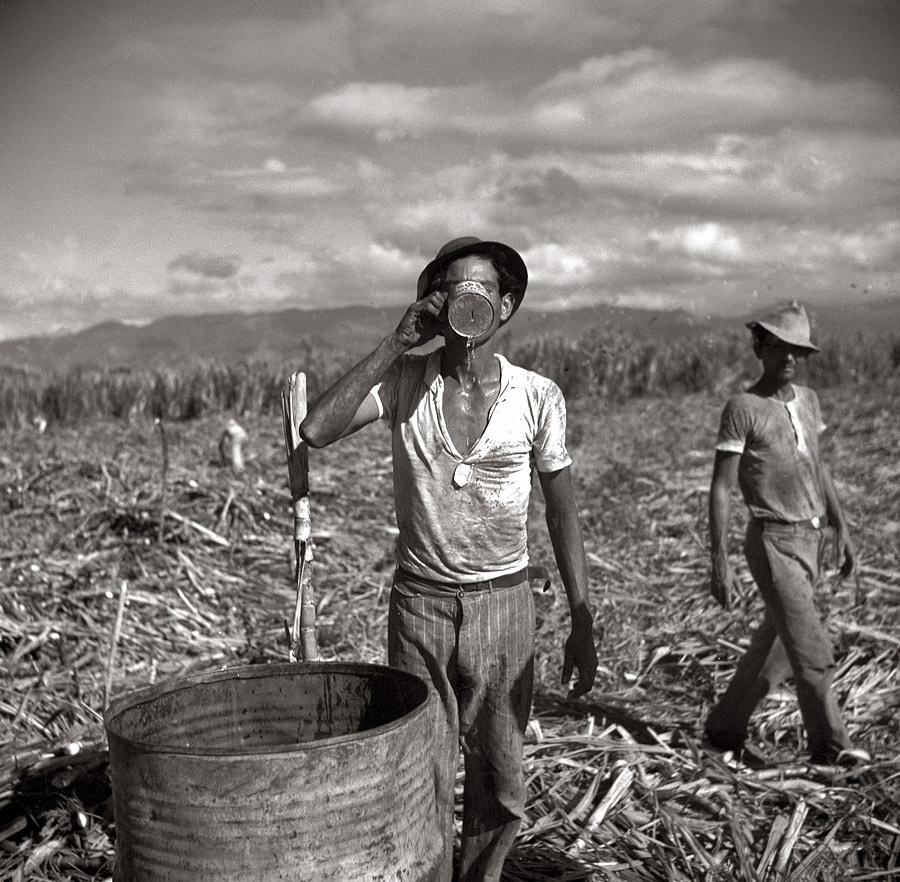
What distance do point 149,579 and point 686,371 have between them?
1735 centimetres

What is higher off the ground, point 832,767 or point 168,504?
point 168,504

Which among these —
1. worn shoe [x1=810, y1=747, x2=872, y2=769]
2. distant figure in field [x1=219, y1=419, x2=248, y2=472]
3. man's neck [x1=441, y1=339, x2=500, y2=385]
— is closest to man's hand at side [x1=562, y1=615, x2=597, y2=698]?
man's neck [x1=441, y1=339, x2=500, y2=385]

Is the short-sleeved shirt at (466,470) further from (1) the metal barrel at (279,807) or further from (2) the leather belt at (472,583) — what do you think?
(1) the metal barrel at (279,807)

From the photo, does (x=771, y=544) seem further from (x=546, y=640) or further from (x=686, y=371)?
(x=686, y=371)

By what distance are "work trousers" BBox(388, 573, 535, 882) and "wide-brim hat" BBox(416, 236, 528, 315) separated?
0.86 meters

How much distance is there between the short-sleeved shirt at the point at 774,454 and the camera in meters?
4.50

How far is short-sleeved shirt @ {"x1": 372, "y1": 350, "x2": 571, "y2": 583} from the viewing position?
2.89 metres

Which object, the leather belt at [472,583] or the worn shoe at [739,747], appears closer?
the leather belt at [472,583]

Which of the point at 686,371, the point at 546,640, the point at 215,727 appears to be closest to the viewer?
the point at 215,727

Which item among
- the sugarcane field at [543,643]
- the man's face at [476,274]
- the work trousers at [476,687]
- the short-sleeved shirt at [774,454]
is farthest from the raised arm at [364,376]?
the short-sleeved shirt at [774,454]

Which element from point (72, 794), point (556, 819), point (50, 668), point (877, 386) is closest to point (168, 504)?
point (50, 668)

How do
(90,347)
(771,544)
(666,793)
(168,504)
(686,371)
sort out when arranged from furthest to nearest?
(90,347) < (686,371) < (168,504) < (771,544) < (666,793)

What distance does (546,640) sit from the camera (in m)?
5.98

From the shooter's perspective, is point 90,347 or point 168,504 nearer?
point 168,504
